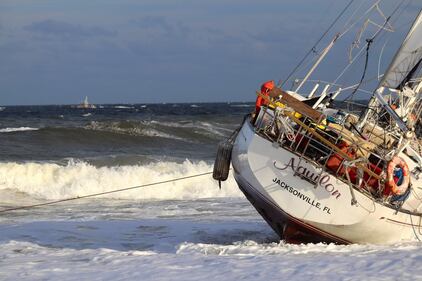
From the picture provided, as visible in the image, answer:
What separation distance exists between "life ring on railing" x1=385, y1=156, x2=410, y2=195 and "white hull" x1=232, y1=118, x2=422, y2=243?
32 cm

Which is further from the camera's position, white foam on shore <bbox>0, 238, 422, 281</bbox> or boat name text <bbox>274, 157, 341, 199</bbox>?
boat name text <bbox>274, 157, 341, 199</bbox>

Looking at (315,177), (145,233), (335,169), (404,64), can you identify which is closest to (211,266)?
(315,177)

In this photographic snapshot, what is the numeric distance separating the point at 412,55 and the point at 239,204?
27.7 feet

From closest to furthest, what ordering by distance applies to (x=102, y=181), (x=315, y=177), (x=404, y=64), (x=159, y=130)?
(x=315, y=177)
(x=404, y=64)
(x=102, y=181)
(x=159, y=130)

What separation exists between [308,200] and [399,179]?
1.35m

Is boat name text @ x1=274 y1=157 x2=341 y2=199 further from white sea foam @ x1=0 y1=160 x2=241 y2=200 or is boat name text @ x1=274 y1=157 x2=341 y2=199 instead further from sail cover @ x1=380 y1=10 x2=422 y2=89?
white sea foam @ x1=0 y1=160 x2=241 y2=200

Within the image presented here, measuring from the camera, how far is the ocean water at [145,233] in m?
9.60

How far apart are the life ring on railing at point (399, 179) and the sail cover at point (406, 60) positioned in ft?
4.40

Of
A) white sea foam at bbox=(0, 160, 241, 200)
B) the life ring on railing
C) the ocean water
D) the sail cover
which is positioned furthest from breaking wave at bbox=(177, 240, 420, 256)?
white sea foam at bbox=(0, 160, 241, 200)

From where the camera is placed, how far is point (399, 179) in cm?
1039

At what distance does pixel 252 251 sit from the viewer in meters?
11.0

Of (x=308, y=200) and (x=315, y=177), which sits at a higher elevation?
(x=315, y=177)

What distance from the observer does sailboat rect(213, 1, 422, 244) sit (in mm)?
10281

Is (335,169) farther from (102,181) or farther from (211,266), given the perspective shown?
(102,181)
